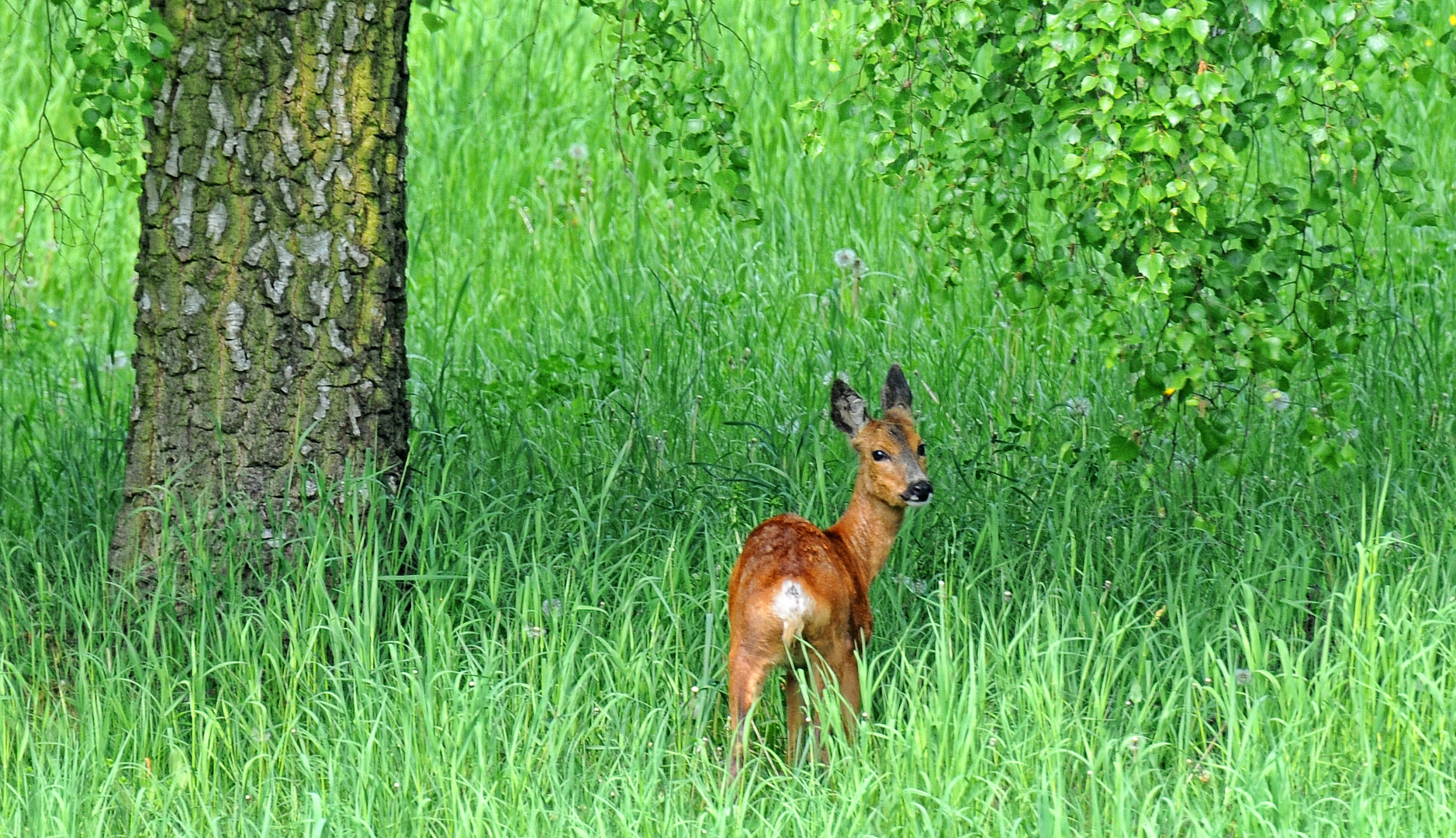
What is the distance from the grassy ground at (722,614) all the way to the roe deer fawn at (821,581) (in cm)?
15

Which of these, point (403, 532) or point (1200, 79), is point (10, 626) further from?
point (1200, 79)

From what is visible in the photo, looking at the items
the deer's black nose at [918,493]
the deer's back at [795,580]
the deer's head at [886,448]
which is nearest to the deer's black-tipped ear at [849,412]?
the deer's head at [886,448]

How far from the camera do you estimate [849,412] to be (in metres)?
4.39

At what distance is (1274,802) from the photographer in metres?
3.31

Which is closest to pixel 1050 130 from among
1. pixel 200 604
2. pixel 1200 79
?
pixel 1200 79

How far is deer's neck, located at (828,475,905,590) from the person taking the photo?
426 cm

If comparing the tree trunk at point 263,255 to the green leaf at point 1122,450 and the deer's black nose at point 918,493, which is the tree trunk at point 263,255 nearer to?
the deer's black nose at point 918,493

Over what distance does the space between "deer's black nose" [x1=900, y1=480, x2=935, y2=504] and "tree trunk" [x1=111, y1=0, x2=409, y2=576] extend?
57.4 inches

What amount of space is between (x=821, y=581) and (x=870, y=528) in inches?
18.0

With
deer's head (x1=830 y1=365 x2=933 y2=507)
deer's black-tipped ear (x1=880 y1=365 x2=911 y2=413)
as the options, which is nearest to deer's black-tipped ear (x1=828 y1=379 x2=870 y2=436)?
deer's head (x1=830 y1=365 x2=933 y2=507)

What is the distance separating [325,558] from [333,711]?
0.47 metres

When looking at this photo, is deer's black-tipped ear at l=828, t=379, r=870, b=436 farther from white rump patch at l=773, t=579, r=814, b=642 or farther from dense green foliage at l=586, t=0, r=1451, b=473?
white rump patch at l=773, t=579, r=814, b=642

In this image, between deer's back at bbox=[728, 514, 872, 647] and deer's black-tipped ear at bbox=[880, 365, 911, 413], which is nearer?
deer's back at bbox=[728, 514, 872, 647]

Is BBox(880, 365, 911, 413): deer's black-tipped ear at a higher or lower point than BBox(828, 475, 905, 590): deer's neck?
higher
